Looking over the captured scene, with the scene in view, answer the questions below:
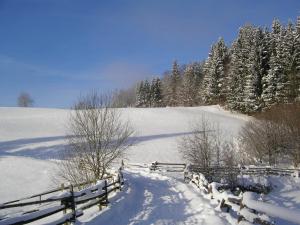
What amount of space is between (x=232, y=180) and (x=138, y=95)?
80.2 m

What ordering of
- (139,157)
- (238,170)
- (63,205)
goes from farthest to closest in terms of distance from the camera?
1. (139,157)
2. (238,170)
3. (63,205)

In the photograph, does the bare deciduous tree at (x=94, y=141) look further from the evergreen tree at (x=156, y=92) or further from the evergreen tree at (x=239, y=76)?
the evergreen tree at (x=156, y=92)

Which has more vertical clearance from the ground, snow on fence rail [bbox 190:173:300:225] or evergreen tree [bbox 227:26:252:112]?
evergreen tree [bbox 227:26:252:112]

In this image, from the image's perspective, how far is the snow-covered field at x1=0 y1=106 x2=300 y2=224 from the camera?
13559 mm

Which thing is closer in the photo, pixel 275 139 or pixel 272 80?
pixel 275 139

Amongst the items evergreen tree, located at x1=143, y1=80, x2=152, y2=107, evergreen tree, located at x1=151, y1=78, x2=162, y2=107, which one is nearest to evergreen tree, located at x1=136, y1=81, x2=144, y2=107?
evergreen tree, located at x1=143, y1=80, x2=152, y2=107

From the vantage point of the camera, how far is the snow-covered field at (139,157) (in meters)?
13.6

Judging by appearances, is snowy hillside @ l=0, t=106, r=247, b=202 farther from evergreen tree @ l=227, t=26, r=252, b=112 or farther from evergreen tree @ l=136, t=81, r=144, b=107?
evergreen tree @ l=136, t=81, r=144, b=107

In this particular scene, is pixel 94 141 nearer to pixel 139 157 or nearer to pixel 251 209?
pixel 251 209

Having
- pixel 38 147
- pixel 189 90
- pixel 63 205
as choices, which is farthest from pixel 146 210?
pixel 189 90

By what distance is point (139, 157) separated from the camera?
46.9 m

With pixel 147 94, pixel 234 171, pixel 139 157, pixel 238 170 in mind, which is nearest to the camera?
pixel 234 171

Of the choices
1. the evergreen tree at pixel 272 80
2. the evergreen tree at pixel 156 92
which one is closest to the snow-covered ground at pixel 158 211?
the evergreen tree at pixel 272 80

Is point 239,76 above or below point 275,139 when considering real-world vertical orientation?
above
